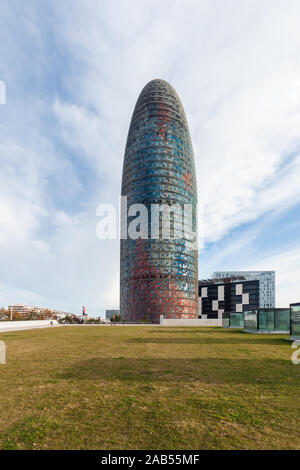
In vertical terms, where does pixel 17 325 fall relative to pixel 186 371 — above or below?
below

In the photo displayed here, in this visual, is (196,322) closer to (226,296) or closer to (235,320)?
(235,320)

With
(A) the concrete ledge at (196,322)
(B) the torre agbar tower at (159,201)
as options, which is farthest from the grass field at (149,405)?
(B) the torre agbar tower at (159,201)

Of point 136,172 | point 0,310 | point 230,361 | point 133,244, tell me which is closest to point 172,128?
point 136,172

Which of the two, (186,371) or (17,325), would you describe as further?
(17,325)

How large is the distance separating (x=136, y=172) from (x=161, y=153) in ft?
45.4

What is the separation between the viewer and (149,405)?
7465mm

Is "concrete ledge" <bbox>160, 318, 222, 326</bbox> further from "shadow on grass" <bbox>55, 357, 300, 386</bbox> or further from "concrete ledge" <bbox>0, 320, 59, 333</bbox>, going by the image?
"shadow on grass" <bbox>55, 357, 300, 386</bbox>

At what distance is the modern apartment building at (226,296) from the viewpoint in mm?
143375

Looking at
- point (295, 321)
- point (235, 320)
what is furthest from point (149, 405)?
point (235, 320)

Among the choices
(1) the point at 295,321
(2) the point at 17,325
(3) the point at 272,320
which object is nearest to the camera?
(1) the point at 295,321

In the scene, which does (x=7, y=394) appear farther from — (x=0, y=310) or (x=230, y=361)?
(x=0, y=310)

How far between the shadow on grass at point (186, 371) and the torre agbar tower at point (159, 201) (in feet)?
326

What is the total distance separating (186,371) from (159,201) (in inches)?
4295
